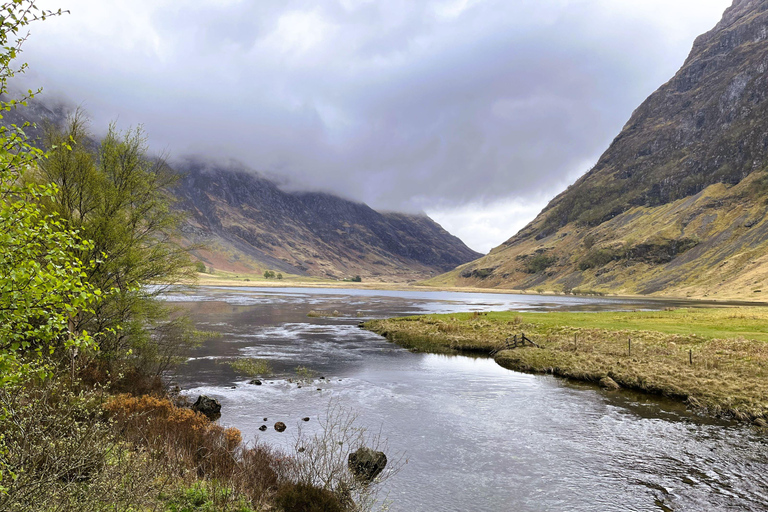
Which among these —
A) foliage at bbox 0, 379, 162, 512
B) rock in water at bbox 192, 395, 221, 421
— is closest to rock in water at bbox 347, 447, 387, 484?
foliage at bbox 0, 379, 162, 512

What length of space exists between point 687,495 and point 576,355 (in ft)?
80.0

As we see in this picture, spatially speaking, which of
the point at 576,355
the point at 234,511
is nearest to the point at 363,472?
the point at 234,511

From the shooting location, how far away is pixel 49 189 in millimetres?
7746

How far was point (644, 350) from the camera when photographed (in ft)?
123

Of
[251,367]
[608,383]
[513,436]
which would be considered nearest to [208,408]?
[251,367]

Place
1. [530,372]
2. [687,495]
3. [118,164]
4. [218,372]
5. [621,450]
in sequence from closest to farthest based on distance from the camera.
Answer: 1. [687,495]
2. [621,450]
3. [118,164]
4. [218,372]
5. [530,372]

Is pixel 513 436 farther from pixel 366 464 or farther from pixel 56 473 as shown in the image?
pixel 56 473

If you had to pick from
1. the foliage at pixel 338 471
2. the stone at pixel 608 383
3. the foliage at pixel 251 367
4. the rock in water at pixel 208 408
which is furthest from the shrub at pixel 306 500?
the stone at pixel 608 383

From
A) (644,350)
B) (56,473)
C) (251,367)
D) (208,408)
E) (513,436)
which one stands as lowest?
(513,436)

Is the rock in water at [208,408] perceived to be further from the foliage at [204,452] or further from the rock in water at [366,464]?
the rock in water at [366,464]

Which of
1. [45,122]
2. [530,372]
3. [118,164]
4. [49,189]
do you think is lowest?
[530,372]

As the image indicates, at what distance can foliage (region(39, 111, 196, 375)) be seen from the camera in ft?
72.7

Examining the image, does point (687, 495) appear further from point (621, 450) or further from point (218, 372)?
point (218, 372)

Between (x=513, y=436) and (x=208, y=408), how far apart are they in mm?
16563
